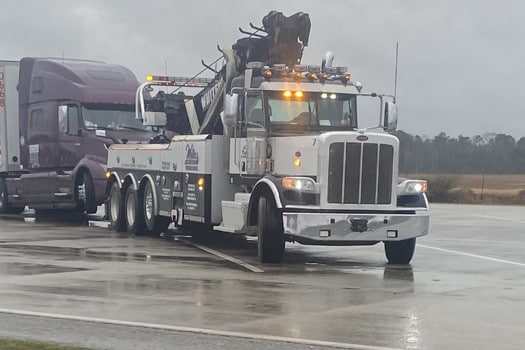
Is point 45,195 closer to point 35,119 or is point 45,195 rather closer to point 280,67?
point 35,119

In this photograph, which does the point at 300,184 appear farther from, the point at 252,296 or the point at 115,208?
the point at 115,208

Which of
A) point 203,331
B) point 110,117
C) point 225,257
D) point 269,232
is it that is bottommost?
point 225,257

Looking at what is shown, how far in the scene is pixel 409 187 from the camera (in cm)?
1545

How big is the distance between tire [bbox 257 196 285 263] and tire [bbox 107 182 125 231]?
6929mm

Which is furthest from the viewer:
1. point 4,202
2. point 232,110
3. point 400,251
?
point 4,202

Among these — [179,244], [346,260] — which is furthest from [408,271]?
[179,244]

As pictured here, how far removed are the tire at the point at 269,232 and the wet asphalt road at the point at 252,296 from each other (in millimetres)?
223

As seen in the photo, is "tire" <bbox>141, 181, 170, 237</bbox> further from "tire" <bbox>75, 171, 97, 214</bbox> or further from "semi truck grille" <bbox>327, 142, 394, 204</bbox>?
"semi truck grille" <bbox>327, 142, 394, 204</bbox>

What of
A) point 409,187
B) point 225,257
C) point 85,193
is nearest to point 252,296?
point 409,187

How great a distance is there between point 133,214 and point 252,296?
972cm

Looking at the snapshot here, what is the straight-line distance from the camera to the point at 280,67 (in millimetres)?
16469

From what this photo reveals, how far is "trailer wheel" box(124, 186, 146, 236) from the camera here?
2059 cm

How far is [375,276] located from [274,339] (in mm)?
5386

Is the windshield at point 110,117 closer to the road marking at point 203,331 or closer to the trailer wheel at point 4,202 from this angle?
the trailer wheel at point 4,202
